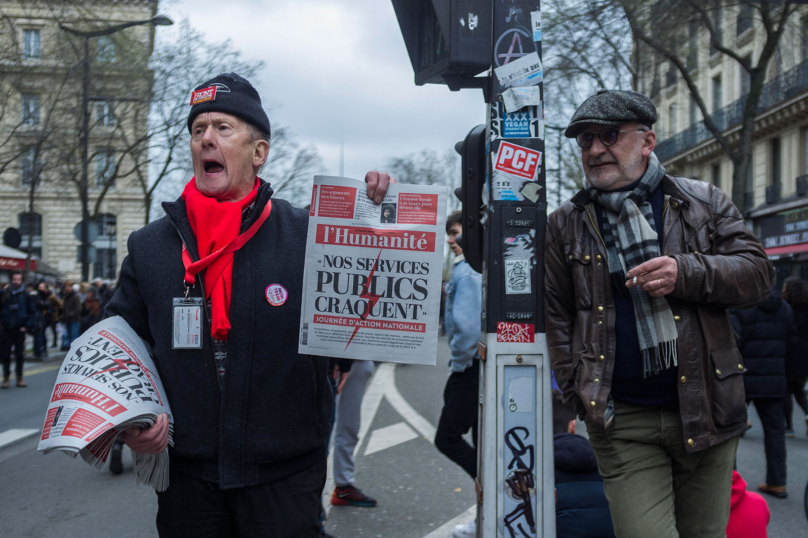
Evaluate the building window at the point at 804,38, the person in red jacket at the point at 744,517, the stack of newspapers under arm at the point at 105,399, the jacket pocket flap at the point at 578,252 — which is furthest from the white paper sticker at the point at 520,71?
the building window at the point at 804,38

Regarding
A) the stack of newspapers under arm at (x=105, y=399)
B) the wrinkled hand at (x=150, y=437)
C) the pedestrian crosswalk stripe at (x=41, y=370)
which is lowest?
the pedestrian crosswalk stripe at (x=41, y=370)

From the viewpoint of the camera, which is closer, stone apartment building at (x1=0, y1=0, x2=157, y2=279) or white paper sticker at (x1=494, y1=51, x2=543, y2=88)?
white paper sticker at (x1=494, y1=51, x2=543, y2=88)

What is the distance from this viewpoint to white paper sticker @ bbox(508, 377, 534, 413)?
9.74 ft

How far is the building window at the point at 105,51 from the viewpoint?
19.1m

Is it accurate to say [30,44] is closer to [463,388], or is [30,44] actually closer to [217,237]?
[463,388]

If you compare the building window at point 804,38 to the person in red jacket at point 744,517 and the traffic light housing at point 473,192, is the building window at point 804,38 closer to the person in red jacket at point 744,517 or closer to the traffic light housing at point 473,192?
the person in red jacket at point 744,517

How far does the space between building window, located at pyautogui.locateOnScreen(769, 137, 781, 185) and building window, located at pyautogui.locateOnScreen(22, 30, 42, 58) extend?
2434 centimetres

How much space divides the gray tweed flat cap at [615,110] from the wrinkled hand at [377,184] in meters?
0.82

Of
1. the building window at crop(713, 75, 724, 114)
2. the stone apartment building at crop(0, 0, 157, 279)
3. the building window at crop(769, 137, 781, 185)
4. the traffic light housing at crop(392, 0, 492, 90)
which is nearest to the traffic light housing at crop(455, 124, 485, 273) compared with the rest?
the traffic light housing at crop(392, 0, 492, 90)

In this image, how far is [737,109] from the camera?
97.2ft

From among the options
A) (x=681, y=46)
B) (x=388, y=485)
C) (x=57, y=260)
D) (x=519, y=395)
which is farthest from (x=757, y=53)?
(x=57, y=260)

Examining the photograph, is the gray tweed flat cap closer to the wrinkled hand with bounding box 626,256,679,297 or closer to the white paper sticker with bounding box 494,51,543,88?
the white paper sticker with bounding box 494,51,543,88

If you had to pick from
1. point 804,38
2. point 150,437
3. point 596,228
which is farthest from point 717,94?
point 150,437

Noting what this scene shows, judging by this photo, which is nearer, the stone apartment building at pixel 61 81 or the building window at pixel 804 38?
the stone apartment building at pixel 61 81
